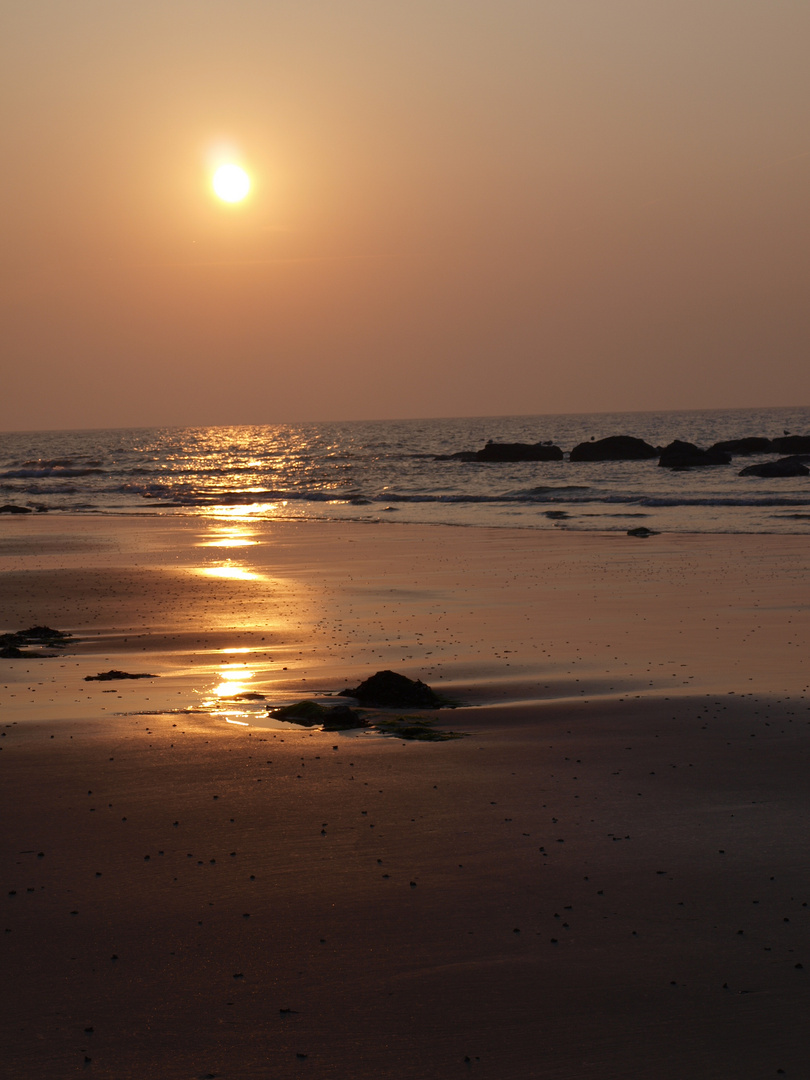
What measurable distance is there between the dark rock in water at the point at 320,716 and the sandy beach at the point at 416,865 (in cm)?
21

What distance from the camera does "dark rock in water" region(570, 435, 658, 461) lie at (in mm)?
79750

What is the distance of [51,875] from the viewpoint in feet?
19.3

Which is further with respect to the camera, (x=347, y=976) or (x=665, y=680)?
(x=665, y=680)

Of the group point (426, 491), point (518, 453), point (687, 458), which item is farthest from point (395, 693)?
point (518, 453)

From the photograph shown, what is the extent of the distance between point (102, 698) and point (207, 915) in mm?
5326

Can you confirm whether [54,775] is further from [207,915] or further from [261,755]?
[207,915]

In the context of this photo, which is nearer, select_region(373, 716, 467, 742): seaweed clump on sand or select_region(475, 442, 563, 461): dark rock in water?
select_region(373, 716, 467, 742): seaweed clump on sand

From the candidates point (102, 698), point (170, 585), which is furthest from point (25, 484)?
point (102, 698)

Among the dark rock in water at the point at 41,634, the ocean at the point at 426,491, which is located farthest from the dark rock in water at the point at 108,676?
the ocean at the point at 426,491

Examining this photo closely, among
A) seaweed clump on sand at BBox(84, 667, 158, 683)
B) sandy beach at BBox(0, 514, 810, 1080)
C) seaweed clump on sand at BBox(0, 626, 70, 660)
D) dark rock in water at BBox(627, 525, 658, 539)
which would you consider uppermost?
dark rock in water at BBox(627, 525, 658, 539)

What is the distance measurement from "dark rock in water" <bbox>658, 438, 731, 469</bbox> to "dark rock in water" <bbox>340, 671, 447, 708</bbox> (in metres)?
58.4

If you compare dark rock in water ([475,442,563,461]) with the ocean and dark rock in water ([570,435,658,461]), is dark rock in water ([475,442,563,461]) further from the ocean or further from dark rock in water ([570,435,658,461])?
dark rock in water ([570,435,658,461])

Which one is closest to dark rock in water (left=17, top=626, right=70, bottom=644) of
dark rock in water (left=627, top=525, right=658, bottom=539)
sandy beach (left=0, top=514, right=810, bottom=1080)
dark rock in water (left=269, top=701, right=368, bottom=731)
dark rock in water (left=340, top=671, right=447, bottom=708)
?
sandy beach (left=0, top=514, right=810, bottom=1080)

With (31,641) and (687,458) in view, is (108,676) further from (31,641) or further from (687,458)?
(687,458)
